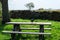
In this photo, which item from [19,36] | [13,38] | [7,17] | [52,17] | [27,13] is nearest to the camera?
[13,38]

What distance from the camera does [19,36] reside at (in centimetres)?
793

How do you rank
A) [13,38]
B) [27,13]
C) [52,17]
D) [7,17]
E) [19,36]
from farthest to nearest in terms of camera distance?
1. [27,13]
2. [52,17]
3. [7,17]
4. [19,36]
5. [13,38]

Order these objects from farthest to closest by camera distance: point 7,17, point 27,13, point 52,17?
point 27,13
point 52,17
point 7,17

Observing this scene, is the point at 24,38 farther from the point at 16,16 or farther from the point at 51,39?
the point at 16,16

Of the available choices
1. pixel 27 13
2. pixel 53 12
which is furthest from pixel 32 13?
pixel 53 12

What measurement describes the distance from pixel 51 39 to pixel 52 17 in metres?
12.3

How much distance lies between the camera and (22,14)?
21.3 m

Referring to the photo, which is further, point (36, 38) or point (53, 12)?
point (53, 12)

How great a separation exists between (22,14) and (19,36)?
13.4 m

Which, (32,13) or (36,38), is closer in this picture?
(36,38)

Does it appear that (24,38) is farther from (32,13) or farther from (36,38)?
(32,13)

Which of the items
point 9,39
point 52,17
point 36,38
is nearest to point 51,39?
point 36,38

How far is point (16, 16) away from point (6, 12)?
23.6 feet

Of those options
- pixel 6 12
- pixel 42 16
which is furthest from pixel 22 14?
pixel 6 12
